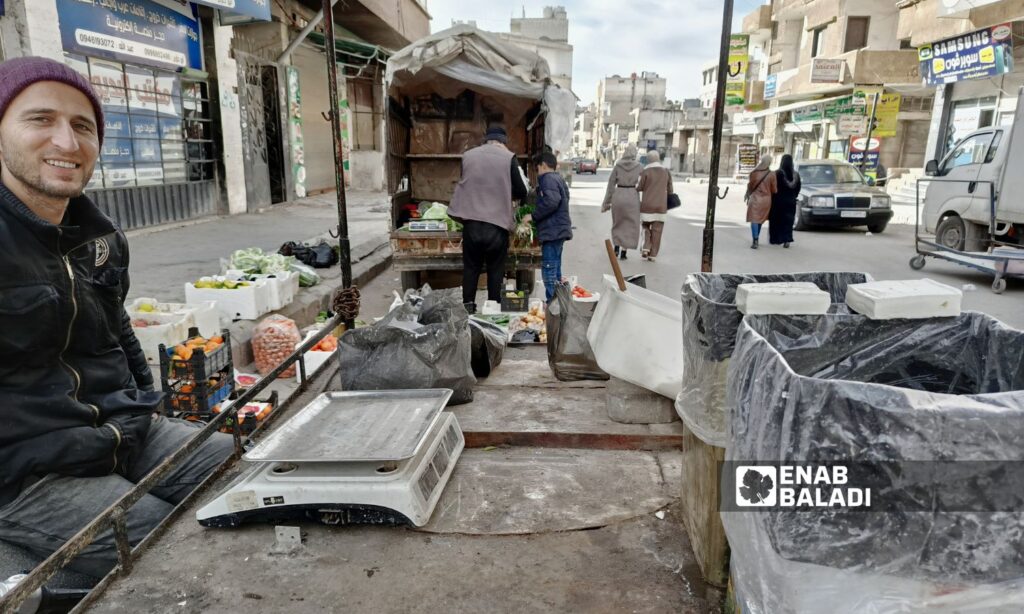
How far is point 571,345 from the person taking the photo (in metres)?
3.65

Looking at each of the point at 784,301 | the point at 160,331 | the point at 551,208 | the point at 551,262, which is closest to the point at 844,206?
the point at 551,262

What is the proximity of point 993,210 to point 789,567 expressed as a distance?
1031cm

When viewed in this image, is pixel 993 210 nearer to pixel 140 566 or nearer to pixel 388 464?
pixel 388 464

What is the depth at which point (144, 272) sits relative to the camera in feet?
23.0

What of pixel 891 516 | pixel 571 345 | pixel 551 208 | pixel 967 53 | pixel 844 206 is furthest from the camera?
pixel 967 53

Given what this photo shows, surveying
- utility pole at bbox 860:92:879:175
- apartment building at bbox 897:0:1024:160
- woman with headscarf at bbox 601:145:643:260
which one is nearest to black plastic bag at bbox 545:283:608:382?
woman with headscarf at bbox 601:145:643:260

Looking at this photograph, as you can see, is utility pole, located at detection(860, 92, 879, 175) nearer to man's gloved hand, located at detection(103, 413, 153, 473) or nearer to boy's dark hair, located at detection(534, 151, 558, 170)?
Answer: boy's dark hair, located at detection(534, 151, 558, 170)

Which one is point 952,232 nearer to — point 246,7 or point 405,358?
point 405,358

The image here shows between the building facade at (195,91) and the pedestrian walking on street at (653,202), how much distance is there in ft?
24.1

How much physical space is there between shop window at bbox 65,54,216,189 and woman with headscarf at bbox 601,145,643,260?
7.40m

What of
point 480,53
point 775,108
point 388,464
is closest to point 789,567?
point 388,464

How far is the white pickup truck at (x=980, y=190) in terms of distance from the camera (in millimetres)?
9102

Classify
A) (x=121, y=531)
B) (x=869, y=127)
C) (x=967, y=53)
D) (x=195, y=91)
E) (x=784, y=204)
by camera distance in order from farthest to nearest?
(x=869, y=127)
(x=967, y=53)
(x=784, y=204)
(x=195, y=91)
(x=121, y=531)

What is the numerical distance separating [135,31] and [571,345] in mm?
9556
